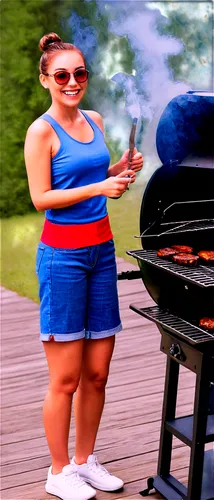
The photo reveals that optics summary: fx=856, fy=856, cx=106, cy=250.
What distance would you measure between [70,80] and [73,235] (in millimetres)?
470

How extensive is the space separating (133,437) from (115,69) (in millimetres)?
5654

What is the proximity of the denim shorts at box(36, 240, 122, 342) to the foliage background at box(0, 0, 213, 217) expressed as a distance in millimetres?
5002

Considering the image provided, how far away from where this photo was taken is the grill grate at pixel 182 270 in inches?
97.2

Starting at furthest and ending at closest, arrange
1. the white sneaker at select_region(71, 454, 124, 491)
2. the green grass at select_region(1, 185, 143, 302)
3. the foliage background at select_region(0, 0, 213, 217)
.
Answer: the foliage background at select_region(0, 0, 213, 217), the green grass at select_region(1, 185, 143, 302), the white sneaker at select_region(71, 454, 124, 491)

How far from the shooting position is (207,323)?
260 centimetres

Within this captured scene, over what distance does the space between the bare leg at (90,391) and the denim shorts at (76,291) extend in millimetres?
75

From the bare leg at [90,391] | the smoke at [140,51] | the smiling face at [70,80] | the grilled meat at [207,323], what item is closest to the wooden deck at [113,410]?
the bare leg at [90,391]

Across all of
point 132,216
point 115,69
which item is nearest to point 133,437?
point 132,216

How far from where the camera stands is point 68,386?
280 cm

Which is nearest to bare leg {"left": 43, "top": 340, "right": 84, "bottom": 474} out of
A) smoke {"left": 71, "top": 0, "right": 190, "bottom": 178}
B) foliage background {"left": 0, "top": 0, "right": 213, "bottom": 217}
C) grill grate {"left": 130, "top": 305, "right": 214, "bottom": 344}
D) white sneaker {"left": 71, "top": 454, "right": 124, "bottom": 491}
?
white sneaker {"left": 71, "top": 454, "right": 124, "bottom": 491}

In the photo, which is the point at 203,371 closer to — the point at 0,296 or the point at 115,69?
the point at 0,296

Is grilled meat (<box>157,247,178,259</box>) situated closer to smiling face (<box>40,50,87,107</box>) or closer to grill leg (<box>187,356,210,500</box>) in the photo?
grill leg (<box>187,356,210,500</box>)

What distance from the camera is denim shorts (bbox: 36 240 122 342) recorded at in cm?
266

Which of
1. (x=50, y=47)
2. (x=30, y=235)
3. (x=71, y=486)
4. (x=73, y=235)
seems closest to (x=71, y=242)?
(x=73, y=235)
